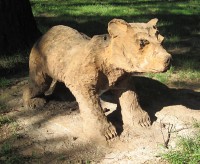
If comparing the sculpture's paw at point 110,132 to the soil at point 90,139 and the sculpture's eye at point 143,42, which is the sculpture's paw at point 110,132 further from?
the sculpture's eye at point 143,42

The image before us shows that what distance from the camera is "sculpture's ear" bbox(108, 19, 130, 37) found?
3.24m

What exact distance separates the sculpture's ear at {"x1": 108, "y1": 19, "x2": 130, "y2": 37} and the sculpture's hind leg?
1243 millimetres

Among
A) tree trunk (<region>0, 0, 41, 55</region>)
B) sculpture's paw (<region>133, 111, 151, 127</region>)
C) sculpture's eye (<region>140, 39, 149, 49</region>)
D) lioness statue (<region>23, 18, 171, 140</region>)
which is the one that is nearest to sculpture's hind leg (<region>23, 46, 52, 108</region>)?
lioness statue (<region>23, 18, 171, 140</region>)

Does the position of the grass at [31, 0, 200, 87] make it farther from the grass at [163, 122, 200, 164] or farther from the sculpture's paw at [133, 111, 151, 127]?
the grass at [163, 122, 200, 164]

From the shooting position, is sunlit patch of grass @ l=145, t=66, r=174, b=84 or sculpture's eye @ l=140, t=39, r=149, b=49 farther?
sunlit patch of grass @ l=145, t=66, r=174, b=84

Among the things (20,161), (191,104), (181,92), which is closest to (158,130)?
(191,104)

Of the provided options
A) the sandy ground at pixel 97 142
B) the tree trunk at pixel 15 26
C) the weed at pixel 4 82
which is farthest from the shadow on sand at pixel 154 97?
the tree trunk at pixel 15 26

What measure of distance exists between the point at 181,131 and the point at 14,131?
182cm

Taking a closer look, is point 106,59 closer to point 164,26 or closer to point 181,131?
point 181,131

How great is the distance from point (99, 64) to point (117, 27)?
0.43 meters

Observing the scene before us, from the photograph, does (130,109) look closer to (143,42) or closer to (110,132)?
(110,132)

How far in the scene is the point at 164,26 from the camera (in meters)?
8.19

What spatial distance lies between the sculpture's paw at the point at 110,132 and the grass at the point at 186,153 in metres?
0.56

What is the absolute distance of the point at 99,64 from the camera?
3.53 meters
